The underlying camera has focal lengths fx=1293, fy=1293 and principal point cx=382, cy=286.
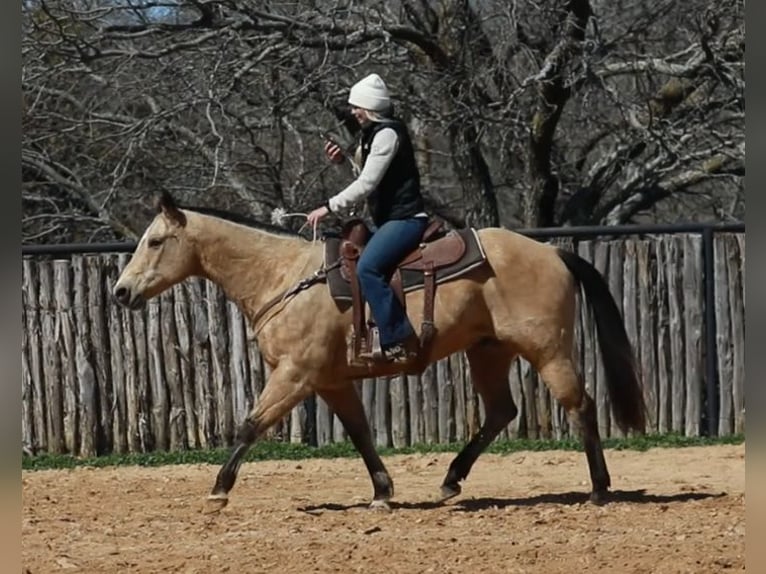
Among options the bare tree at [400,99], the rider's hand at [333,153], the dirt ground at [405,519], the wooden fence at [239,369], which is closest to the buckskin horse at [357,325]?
the dirt ground at [405,519]

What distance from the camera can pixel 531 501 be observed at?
8.52 metres

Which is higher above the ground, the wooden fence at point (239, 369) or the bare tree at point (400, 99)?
the bare tree at point (400, 99)

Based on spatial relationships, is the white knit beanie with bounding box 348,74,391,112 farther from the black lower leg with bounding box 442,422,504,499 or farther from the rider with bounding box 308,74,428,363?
the black lower leg with bounding box 442,422,504,499

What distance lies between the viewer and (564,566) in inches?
241

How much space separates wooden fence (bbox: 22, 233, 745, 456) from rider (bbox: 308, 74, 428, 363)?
151 inches

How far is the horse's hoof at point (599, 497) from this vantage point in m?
8.10

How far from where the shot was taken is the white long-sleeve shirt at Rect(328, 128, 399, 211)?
7.86 metres

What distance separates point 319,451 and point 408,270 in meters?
4.00

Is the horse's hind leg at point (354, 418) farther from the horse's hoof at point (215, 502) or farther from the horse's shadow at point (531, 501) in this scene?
the horse's hoof at point (215, 502)

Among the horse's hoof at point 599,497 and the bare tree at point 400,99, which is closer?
the horse's hoof at point 599,497

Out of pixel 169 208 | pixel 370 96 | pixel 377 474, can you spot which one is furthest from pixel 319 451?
pixel 370 96

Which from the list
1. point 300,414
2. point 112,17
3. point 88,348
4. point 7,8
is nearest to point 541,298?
point 300,414

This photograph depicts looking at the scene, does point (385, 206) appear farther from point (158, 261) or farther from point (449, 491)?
point (449, 491)

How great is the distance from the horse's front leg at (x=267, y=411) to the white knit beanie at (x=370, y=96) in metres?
1.68
